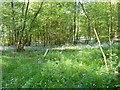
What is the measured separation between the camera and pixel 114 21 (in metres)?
5.33

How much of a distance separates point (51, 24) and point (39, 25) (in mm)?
785

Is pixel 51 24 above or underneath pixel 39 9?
underneath

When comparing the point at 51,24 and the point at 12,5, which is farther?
the point at 12,5

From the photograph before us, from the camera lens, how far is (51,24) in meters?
5.70

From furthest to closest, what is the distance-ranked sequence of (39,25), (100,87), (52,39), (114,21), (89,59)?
(39,25) → (52,39) → (114,21) → (89,59) → (100,87)

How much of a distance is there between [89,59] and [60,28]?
6.89 ft

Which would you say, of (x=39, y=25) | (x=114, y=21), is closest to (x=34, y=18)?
(x=39, y=25)

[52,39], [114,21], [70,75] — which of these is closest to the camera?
[70,75]

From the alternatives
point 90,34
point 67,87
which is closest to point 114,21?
point 90,34

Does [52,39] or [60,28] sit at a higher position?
[60,28]

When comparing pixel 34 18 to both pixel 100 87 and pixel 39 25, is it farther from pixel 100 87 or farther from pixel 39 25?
pixel 100 87

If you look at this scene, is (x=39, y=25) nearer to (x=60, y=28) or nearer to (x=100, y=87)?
(x=60, y=28)

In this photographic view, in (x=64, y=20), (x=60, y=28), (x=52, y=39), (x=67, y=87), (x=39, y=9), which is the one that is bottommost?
(x=67, y=87)

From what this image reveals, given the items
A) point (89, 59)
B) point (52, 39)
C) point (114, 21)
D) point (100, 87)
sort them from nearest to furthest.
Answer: point (100, 87) → point (89, 59) → point (114, 21) → point (52, 39)
